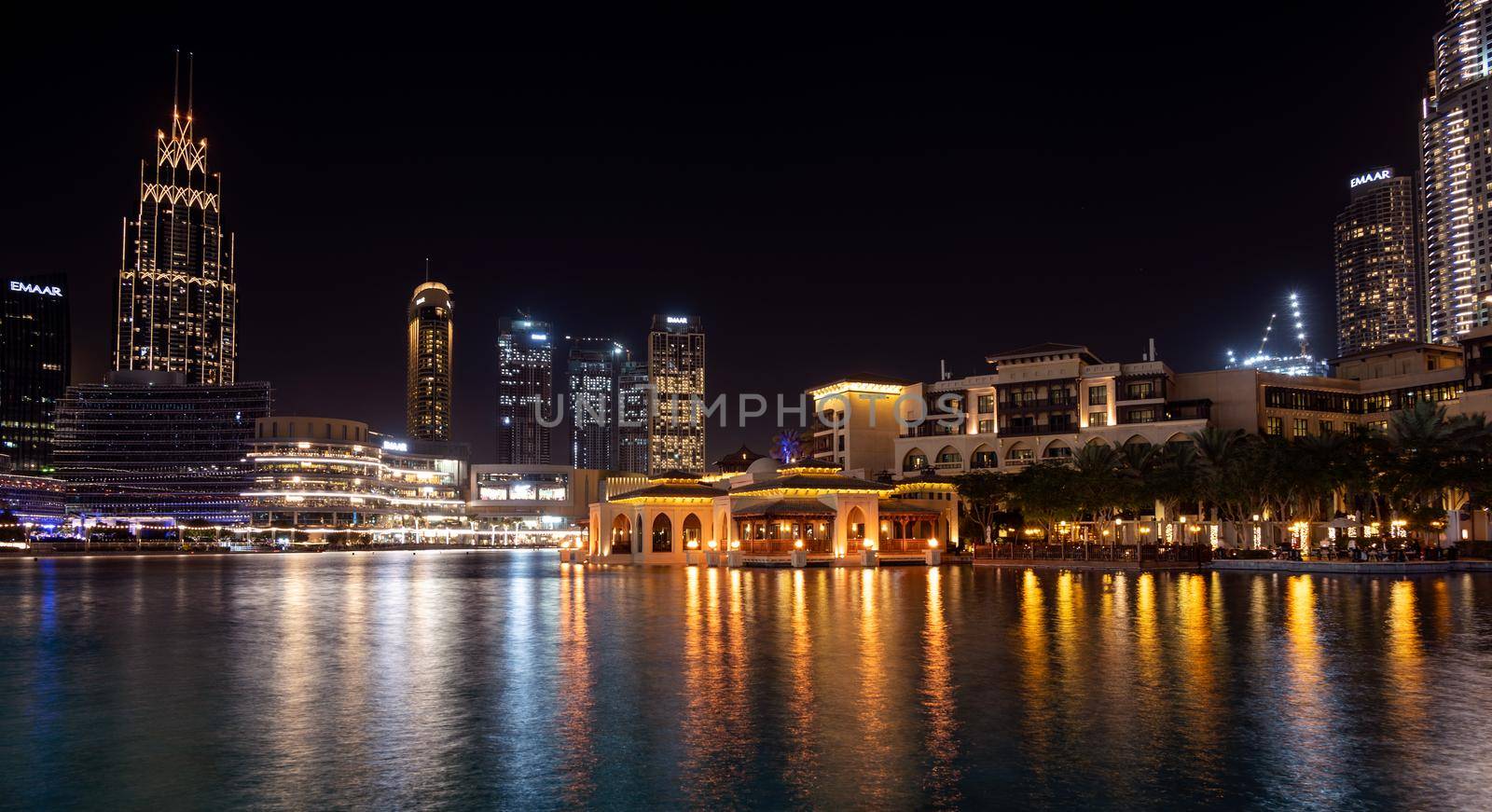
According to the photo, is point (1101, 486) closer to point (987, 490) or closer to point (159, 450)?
point (987, 490)

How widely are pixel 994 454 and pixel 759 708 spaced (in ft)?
284

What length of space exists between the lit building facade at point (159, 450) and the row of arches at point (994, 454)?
138m

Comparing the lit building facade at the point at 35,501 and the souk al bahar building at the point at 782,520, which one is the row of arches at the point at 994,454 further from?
the lit building facade at the point at 35,501

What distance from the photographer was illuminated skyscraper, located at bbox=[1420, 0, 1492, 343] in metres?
185

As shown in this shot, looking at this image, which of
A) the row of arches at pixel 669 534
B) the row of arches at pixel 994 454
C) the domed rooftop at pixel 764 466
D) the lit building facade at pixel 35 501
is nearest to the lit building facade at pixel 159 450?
the lit building facade at pixel 35 501

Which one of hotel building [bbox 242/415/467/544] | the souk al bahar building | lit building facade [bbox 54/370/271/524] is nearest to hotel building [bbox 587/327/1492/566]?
the souk al bahar building

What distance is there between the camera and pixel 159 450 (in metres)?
198

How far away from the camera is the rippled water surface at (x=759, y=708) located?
488 inches

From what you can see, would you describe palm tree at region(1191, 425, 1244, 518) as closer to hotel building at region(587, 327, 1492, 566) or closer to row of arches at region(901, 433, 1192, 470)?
hotel building at region(587, 327, 1492, 566)

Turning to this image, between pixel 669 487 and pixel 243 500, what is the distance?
14454 cm

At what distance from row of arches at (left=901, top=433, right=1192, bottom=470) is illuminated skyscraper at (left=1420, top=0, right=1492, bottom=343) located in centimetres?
12451

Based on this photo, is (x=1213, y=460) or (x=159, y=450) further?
(x=159, y=450)

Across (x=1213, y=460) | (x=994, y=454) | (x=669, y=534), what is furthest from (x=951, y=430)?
(x=669, y=534)

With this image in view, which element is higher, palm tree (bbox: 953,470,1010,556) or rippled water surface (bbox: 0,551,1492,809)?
palm tree (bbox: 953,470,1010,556)
